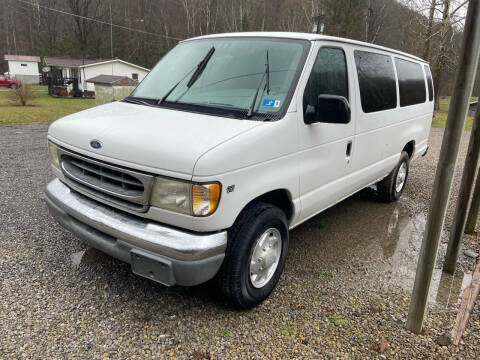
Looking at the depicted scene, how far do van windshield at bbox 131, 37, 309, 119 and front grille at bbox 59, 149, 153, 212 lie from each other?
2.88 feet

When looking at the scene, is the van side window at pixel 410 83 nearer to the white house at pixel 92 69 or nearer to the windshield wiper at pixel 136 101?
the windshield wiper at pixel 136 101

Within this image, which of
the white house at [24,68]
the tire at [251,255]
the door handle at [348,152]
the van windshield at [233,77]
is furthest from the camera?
the white house at [24,68]

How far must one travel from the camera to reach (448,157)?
8.14 ft

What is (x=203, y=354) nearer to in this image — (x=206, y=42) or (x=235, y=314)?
(x=235, y=314)

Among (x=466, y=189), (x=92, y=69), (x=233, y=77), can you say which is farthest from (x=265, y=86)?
(x=92, y=69)

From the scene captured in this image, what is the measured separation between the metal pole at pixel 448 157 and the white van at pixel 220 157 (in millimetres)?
805

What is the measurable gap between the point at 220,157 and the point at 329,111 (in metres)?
1.15

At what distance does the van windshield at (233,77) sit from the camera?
3.03m

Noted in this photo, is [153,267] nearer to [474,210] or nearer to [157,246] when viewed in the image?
[157,246]

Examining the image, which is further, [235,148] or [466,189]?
[466,189]

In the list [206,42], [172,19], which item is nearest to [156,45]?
[172,19]

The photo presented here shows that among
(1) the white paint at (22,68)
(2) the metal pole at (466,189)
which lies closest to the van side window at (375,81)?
(2) the metal pole at (466,189)

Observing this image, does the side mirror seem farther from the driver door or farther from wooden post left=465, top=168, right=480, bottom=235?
wooden post left=465, top=168, right=480, bottom=235

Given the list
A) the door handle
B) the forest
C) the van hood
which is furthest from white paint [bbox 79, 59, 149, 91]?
the door handle
